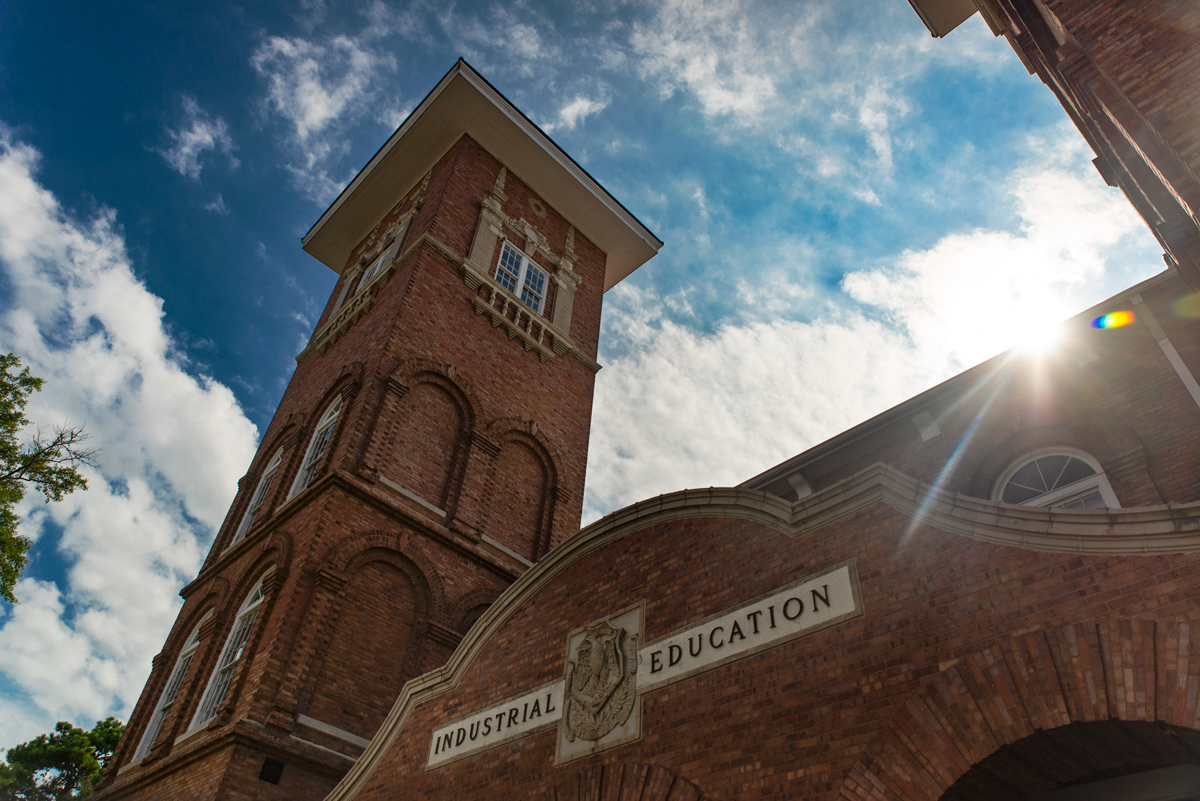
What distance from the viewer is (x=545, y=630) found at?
11.2 meters

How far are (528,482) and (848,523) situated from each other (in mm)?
12874

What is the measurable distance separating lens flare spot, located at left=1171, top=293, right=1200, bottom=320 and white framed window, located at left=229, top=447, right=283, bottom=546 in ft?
60.6

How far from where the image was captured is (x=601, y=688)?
9.76 meters

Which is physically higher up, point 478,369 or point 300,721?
point 478,369

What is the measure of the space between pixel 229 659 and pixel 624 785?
1031cm

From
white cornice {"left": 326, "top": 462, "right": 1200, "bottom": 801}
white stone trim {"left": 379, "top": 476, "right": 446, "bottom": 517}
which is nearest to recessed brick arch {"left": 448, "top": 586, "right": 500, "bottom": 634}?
white stone trim {"left": 379, "top": 476, "right": 446, "bottom": 517}

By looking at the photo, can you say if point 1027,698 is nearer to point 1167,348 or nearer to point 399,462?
point 1167,348

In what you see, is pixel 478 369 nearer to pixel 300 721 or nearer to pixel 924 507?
pixel 300 721

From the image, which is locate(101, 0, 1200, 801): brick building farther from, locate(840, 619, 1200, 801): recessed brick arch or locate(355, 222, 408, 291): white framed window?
locate(355, 222, 408, 291): white framed window

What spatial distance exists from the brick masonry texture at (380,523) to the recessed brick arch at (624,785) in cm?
594

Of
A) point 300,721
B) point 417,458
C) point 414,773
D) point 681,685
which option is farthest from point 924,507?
point 417,458

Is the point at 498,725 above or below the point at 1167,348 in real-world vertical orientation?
below

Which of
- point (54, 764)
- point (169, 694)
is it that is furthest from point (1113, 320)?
point (54, 764)

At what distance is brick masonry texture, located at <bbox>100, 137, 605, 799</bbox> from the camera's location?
45.3ft
